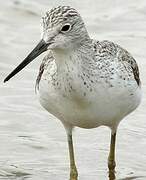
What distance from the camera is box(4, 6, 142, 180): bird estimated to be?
368 inches

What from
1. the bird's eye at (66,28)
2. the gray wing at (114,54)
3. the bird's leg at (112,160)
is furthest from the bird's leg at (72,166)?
the bird's eye at (66,28)

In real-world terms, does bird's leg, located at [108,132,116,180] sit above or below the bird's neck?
below

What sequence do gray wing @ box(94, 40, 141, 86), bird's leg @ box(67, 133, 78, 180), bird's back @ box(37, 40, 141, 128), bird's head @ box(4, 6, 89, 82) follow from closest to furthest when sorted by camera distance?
bird's head @ box(4, 6, 89, 82) < bird's back @ box(37, 40, 141, 128) < gray wing @ box(94, 40, 141, 86) < bird's leg @ box(67, 133, 78, 180)

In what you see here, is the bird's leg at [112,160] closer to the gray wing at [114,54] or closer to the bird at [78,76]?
the bird at [78,76]

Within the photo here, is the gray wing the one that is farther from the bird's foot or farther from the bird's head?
the bird's foot

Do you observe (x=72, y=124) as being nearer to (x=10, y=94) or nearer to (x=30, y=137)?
(x=30, y=137)

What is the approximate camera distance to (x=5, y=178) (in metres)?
10.7

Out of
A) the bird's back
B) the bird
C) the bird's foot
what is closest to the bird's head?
the bird

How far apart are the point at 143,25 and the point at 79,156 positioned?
5054mm

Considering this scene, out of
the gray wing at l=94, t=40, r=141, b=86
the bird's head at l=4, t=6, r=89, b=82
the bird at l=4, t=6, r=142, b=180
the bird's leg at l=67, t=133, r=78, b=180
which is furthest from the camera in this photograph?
the bird's leg at l=67, t=133, r=78, b=180

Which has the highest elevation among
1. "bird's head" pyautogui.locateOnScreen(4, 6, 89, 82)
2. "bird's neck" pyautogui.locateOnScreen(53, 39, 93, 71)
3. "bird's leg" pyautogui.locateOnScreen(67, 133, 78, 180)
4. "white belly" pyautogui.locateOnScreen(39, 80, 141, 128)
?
"bird's head" pyautogui.locateOnScreen(4, 6, 89, 82)

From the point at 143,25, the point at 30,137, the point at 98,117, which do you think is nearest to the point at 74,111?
the point at 98,117

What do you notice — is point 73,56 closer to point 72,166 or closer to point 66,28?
point 66,28

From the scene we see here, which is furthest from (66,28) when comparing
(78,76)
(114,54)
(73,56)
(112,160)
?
(112,160)
